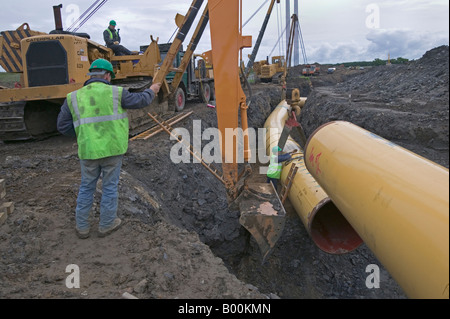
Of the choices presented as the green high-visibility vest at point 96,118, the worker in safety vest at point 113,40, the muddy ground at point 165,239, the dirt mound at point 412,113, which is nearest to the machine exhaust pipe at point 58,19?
the worker in safety vest at point 113,40

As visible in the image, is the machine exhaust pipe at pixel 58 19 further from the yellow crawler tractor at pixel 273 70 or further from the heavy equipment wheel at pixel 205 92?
the yellow crawler tractor at pixel 273 70

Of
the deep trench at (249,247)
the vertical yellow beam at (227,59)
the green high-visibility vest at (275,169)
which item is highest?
the vertical yellow beam at (227,59)

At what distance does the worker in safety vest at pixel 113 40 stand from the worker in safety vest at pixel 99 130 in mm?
6572

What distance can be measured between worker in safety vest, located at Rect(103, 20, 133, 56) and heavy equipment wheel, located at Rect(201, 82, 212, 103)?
4.98 metres

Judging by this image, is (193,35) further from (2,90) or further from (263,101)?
(263,101)

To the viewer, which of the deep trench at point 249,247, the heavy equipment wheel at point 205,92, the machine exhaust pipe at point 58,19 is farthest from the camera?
the heavy equipment wheel at point 205,92

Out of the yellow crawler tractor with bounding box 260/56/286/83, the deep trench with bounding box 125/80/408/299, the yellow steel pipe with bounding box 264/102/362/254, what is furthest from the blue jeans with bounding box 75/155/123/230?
the yellow crawler tractor with bounding box 260/56/286/83

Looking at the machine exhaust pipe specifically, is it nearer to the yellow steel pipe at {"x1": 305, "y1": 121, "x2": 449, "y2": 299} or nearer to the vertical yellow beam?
the vertical yellow beam

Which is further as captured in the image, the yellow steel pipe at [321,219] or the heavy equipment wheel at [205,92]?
the heavy equipment wheel at [205,92]

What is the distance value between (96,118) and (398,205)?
2895mm

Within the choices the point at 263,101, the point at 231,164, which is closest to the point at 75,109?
the point at 231,164

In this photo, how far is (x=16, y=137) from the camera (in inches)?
315

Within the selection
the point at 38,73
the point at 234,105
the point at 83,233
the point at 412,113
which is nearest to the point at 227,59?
the point at 234,105

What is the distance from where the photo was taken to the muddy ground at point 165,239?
286 centimetres
